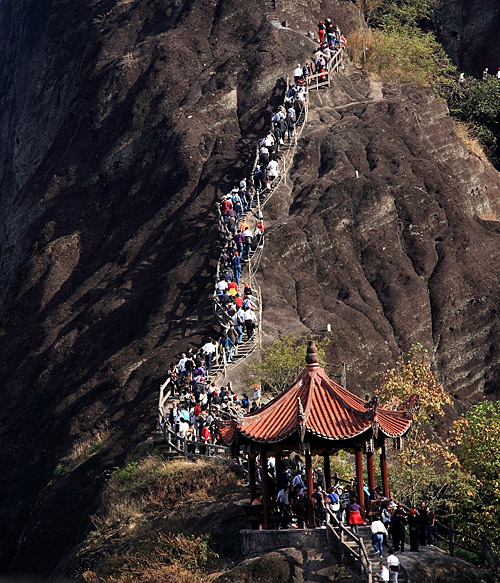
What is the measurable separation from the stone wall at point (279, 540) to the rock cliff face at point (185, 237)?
A: 13613 mm

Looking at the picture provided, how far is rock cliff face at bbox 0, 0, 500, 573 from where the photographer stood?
57.0 metres

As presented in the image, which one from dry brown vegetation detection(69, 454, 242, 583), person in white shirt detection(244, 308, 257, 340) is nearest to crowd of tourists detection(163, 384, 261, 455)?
dry brown vegetation detection(69, 454, 242, 583)

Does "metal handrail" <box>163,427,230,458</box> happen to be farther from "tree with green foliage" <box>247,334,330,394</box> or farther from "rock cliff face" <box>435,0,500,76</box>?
"rock cliff face" <box>435,0,500,76</box>

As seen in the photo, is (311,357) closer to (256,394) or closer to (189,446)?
(189,446)

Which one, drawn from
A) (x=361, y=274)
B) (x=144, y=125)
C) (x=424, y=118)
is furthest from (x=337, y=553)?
(x=144, y=125)

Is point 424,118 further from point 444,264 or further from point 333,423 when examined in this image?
point 333,423

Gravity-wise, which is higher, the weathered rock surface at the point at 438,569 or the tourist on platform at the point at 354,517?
the tourist on platform at the point at 354,517

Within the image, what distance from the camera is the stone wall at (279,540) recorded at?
115 ft

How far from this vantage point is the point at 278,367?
51.2 metres

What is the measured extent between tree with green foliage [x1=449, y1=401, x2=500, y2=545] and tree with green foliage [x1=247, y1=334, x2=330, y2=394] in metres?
9.20

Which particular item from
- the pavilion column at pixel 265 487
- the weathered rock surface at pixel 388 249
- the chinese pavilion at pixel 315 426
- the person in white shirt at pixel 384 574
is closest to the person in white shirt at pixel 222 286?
the weathered rock surface at pixel 388 249

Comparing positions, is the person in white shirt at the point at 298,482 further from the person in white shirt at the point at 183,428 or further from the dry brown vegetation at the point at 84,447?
the dry brown vegetation at the point at 84,447

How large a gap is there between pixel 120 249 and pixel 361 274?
1517cm

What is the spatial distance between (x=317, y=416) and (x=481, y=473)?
10.0 meters
